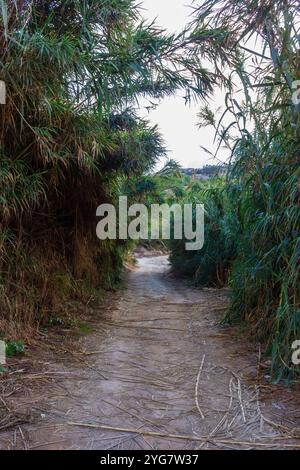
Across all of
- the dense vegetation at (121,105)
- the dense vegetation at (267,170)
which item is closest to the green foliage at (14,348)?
the dense vegetation at (121,105)

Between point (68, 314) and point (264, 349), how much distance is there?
1.84 meters

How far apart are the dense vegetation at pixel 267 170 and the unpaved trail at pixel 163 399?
26 cm

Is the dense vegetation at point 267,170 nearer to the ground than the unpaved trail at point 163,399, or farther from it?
farther from it

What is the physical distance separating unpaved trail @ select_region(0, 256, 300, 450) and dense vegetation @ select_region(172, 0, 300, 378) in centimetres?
26

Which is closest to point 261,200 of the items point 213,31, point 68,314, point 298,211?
point 298,211

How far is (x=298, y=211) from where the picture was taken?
1.99 meters

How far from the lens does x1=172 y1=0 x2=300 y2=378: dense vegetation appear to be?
1.99m

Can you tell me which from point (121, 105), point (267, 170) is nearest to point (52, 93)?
point (121, 105)

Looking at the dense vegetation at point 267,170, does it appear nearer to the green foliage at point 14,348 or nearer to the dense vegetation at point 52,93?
the dense vegetation at point 52,93

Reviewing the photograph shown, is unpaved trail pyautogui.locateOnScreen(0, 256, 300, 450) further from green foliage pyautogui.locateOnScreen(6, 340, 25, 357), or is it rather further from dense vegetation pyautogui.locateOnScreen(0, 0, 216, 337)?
dense vegetation pyautogui.locateOnScreen(0, 0, 216, 337)

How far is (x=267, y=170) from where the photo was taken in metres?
2.39

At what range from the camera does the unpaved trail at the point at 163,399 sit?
147 centimetres

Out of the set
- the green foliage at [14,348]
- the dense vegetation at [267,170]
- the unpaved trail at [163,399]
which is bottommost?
the unpaved trail at [163,399]
